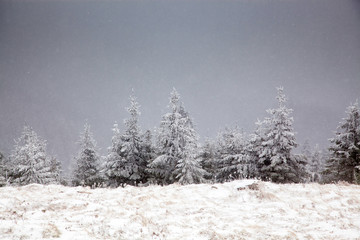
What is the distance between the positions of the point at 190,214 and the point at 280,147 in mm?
18768

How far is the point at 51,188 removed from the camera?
994cm

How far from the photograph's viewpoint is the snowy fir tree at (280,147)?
901 inches

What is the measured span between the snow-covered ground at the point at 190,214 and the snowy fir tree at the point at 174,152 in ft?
44.7

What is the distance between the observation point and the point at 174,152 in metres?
24.7

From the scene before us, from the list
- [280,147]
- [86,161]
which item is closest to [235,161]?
[280,147]

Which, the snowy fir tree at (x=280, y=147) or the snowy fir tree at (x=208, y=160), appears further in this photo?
the snowy fir tree at (x=208, y=160)

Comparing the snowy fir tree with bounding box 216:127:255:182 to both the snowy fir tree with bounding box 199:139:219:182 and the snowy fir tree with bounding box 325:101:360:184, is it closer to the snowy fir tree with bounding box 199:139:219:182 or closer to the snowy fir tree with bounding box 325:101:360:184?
the snowy fir tree with bounding box 199:139:219:182

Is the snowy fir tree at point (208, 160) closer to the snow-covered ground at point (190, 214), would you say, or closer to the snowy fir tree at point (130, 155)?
the snowy fir tree at point (130, 155)

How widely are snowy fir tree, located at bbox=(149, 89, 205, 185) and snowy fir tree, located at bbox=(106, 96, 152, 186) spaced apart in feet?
4.51

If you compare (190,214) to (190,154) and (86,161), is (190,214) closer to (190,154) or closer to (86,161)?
(190,154)

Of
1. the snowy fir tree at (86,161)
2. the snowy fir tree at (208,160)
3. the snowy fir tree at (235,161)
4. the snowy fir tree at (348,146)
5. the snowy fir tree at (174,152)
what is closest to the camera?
the snowy fir tree at (348,146)

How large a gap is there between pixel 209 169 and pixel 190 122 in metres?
7.24

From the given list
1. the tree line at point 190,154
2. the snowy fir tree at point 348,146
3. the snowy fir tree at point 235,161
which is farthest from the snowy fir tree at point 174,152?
the snowy fir tree at point 348,146

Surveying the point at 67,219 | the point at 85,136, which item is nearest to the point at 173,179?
the point at 85,136
